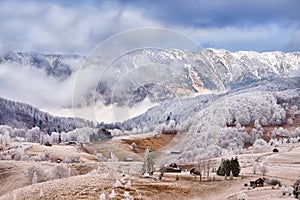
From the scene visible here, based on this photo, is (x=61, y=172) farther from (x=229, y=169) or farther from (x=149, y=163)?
(x=229, y=169)

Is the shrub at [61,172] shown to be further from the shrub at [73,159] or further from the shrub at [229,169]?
the shrub at [73,159]

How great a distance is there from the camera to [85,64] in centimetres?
7644

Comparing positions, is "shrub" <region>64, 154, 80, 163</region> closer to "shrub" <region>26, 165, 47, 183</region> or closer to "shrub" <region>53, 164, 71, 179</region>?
"shrub" <region>53, 164, 71, 179</region>

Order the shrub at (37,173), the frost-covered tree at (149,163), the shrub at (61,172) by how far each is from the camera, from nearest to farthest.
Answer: the frost-covered tree at (149,163)
the shrub at (37,173)
the shrub at (61,172)

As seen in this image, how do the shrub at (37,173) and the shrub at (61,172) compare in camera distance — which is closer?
the shrub at (37,173)

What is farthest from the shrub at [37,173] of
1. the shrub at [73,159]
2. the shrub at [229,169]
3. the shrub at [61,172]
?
the shrub at [73,159]

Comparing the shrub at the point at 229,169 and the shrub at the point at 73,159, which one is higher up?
the shrub at the point at 73,159

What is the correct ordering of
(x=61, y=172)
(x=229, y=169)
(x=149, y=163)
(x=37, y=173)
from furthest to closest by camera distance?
1. (x=61, y=172)
2. (x=37, y=173)
3. (x=229, y=169)
4. (x=149, y=163)

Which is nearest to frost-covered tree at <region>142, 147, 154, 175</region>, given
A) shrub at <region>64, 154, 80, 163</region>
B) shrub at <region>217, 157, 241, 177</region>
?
shrub at <region>217, 157, 241, 177</region>

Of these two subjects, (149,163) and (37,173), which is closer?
(149,163)

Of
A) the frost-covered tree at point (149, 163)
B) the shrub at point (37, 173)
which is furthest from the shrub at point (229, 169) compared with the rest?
the shrub at point (37, 173)

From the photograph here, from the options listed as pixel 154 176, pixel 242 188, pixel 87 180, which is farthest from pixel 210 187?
pixel 87 180

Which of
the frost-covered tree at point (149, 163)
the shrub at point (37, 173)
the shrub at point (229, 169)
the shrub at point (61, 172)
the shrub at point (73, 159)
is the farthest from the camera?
the shrub at point (73, 159)

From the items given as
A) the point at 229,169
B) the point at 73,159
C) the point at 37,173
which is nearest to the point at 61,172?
the point at 37,173
